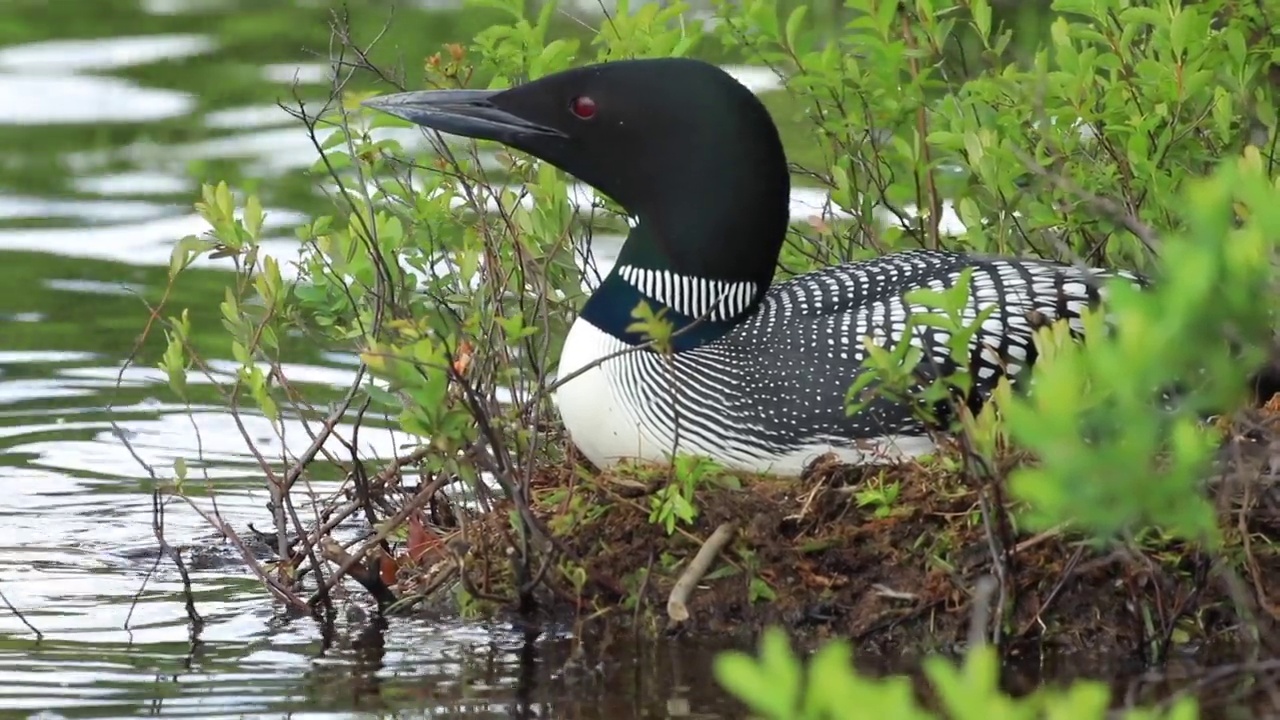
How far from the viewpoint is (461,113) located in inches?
190

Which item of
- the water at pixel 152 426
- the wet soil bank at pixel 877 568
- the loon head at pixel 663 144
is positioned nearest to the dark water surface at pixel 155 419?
the water at pixel 152 426

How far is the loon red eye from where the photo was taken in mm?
4853

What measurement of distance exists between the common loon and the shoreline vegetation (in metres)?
0.09

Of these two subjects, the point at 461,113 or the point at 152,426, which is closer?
the point at 461,113

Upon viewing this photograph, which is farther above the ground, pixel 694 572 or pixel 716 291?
pixel 716 291

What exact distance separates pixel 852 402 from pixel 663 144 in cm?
80

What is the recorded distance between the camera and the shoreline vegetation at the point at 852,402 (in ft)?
13.1

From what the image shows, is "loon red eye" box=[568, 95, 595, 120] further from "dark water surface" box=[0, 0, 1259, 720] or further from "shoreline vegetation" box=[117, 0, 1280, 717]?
"dark water surface" box=[0, 0, 1259, 720]

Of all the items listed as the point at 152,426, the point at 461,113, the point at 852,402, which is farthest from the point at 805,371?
the point at 152,426

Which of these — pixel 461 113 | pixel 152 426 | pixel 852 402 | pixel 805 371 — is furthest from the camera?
pixel 152 426

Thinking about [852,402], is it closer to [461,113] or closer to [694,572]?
[694,572]

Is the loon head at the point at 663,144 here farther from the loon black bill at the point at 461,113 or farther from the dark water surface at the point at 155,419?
the dark water surface at the point at 155,419

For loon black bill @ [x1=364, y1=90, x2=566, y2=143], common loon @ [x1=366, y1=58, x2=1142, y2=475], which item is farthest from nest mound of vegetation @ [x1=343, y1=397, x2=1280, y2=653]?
loon black bill @ [x1=364, y1=90, x2=566, y2=143]

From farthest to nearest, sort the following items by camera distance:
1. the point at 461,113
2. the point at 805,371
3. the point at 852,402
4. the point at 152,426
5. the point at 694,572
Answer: the point at 152,426 < the point at 461,113 < the point at 805,371 < the point at 852,402 < the point at 694,572
